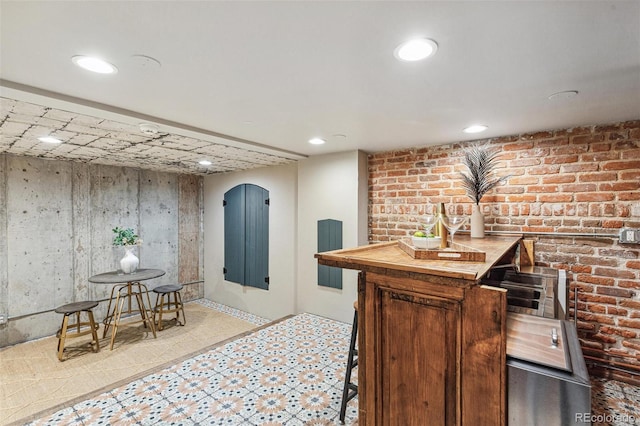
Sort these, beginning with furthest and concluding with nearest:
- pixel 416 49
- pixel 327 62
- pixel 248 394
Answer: pixel 248 394 < pixel 327 62 < pixel 416 49

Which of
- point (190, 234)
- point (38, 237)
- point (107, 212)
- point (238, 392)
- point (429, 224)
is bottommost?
point (238, 392)

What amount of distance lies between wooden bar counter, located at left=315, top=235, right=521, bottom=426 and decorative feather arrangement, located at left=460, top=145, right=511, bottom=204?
1.62m

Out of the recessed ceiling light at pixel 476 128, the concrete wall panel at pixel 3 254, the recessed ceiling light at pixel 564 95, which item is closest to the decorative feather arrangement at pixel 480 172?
the recessed ceiling light at pixel 476 128

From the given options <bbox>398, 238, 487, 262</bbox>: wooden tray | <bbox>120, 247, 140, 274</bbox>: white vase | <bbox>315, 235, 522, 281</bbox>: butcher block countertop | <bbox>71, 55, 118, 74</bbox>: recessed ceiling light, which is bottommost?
<bbox>120, 247, 140, 274</bbox>: white vase

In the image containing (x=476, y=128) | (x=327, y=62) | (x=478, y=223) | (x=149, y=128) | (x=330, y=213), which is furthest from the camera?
(x=330, y=213)

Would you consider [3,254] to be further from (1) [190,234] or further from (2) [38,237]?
(1) [190,234]

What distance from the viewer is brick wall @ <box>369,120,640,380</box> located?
233cm

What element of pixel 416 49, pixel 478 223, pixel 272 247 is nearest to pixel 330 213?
pixel 272 247

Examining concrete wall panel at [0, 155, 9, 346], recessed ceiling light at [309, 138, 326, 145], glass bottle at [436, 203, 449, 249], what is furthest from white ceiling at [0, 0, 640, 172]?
concrete wall panel at [0, 155, 9, 346]

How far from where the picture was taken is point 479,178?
2.81 metres

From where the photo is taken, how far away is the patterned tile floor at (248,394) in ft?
6.54

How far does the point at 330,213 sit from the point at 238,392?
2.20 m

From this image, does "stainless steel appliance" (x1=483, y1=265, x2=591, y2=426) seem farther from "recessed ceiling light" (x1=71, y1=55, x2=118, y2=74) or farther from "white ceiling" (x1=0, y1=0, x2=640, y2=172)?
"recessed ceiling light" (x1=71, y1=55, x2=118, y2=74)

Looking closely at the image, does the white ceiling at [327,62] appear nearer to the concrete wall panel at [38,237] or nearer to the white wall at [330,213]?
the white wall at [330,213]
